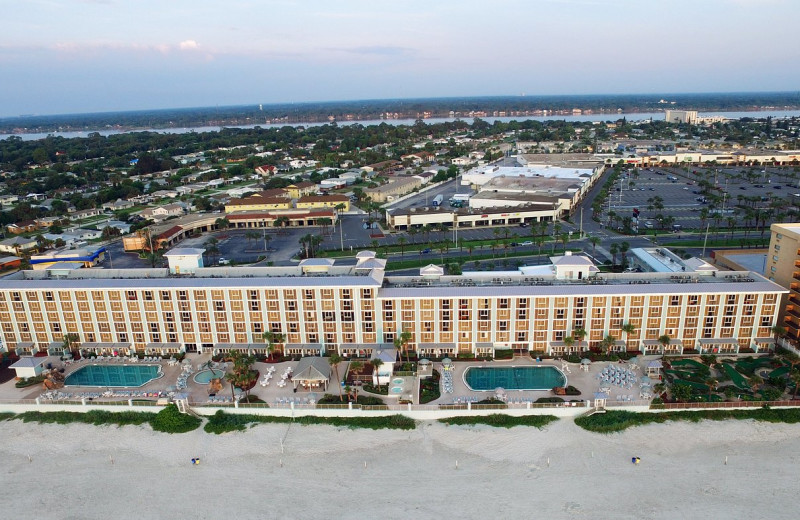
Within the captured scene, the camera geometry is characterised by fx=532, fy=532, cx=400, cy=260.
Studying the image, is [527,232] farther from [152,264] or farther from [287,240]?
[152,264]

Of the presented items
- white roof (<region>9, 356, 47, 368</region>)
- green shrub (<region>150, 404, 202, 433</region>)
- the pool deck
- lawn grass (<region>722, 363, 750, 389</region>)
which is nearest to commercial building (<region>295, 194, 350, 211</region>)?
the pool deck

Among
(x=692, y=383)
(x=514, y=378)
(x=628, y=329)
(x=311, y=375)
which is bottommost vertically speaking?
(x=514, y=378)

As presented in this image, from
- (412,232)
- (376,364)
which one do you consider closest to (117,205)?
(412,232)

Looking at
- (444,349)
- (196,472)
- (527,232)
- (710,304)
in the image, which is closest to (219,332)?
(196,472)

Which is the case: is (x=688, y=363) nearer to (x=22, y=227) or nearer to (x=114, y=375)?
(x=114, y=375)

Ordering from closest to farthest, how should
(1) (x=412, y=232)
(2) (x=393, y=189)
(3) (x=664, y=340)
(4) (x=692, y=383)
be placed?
(4) (x=692, y=383), (3) (x=664, y=340), (1) (x=412, y=232), (2) (x=393, y=189)

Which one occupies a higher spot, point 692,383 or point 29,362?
point 29,362

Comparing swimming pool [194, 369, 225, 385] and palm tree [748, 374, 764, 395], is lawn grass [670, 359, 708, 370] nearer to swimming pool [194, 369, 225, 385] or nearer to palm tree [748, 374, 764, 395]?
palm tree [748, 374, 764, 395]
